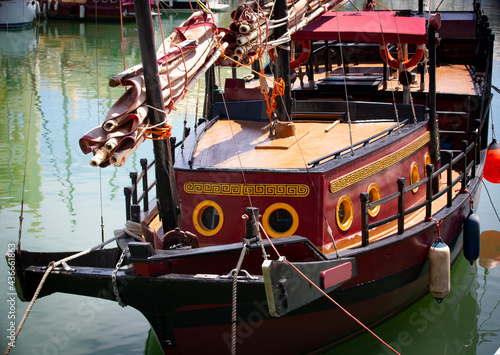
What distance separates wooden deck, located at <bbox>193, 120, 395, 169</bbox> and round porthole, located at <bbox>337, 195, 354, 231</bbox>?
657 millimetres

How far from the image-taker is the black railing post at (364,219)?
24.3ft

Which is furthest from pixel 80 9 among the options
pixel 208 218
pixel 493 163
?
pixel 208 218

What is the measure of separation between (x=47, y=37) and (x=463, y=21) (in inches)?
1109

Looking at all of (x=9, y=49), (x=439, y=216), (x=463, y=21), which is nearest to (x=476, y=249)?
(x=439, y=216)

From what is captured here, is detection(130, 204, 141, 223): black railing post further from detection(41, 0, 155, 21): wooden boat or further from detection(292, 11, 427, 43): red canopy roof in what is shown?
detection(41, 0, 155, 21): wooden boat

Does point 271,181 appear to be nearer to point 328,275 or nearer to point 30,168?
point 328,275

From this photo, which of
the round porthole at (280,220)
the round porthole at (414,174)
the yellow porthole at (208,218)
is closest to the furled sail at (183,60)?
the yellow porthole at (208,218)

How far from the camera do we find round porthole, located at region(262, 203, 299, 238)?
25.2 ft

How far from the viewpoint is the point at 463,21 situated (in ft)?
56.6

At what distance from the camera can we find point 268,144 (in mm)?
8758

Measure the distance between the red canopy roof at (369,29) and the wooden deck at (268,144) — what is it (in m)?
1.30

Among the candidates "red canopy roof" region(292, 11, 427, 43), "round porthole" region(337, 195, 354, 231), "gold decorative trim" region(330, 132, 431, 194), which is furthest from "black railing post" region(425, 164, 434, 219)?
"red canopy roof" region(292, 11, 427, 43)

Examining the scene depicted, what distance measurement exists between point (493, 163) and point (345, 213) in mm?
4876

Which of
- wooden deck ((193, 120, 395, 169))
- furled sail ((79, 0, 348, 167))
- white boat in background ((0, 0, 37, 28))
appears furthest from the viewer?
white boat in background ((0, 0, 37, 28))
